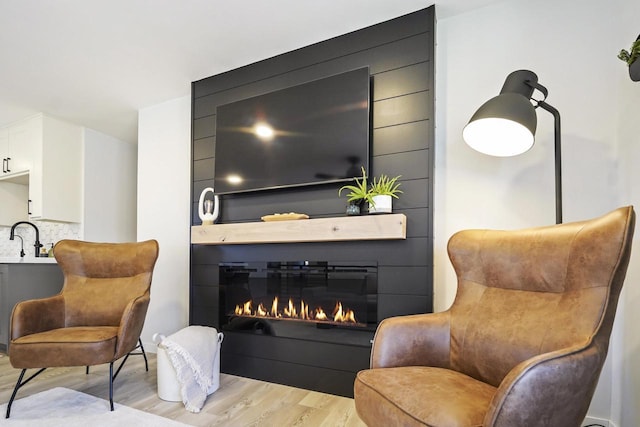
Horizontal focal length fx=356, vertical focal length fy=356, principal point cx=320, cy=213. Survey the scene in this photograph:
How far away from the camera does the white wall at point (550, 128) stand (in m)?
1.73

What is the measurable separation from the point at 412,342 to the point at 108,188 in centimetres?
434

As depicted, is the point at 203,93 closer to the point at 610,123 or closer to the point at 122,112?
the point at 122,112

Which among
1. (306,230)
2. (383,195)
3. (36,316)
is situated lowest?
(36,316)

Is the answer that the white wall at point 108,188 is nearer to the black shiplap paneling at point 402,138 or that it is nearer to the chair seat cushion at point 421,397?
the black shiplap paneling at point 402,138

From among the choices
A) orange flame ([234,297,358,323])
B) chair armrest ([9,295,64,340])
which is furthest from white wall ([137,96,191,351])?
chair armrest ([9,295,64,340])

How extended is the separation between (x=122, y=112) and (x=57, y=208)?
129 cm

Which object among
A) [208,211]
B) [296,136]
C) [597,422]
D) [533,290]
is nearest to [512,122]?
[533,290]

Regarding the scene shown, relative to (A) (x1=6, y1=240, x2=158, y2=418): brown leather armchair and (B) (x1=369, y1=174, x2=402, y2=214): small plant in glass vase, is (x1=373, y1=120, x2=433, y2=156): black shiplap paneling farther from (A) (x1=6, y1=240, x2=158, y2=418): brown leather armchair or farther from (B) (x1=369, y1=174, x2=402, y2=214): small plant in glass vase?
(A) (x1=6, y1=240, x2=158, y2=418): brown leather armchair

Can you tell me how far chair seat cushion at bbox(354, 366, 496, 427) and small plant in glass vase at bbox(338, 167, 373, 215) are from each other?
1.00 metres

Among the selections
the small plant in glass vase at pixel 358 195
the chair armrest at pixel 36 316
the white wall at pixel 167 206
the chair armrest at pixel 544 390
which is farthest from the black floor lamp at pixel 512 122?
the chair armrest at pixel 36 316

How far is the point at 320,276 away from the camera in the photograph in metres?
2.43

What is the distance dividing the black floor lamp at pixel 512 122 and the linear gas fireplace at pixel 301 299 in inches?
38.4

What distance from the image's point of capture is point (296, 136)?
2541mm

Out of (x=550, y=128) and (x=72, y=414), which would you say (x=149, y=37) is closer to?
(x=72, y=414)
